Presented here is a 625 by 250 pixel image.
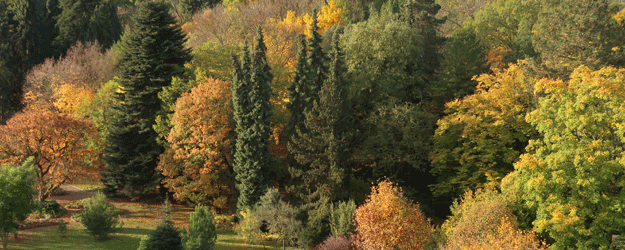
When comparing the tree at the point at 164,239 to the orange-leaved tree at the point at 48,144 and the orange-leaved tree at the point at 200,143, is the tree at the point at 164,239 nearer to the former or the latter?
the orange-leaved tree at the point at 200,143

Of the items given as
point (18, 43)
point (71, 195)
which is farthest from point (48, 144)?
point (18, 43)

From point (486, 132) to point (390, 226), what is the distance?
15847 millimetres

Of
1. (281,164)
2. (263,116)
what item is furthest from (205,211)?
(281,164)

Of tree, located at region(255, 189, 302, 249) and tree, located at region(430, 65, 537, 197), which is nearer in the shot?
tree, located at region(255, 189, 302, 249)

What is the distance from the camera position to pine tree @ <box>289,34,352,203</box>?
135 feet

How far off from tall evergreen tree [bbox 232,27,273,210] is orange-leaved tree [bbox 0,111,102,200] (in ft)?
44.1

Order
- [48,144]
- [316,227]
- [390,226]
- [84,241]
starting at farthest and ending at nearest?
[48,144] < [316,227] < [84,241] < [390,226]

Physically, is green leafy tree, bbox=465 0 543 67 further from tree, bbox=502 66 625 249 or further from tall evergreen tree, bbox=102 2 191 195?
tall evergreen tree, bbox=102 2 191 195

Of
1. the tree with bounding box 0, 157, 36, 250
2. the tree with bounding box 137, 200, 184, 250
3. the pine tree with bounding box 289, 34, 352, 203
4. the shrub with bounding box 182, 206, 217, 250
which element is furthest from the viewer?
the pine tree with bounding box 289, 34, 352, 203

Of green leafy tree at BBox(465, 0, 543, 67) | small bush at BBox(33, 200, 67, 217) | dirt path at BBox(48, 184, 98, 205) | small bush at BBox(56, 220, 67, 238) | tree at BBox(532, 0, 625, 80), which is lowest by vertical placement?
small bush at BBox(56, 220, 67, 238)

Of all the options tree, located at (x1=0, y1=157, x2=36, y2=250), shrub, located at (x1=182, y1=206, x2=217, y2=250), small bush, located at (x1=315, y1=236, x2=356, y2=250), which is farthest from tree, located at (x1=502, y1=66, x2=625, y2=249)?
tree, located at (x1=0, y1=157, x2=36, y2=250)

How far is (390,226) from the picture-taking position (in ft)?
102

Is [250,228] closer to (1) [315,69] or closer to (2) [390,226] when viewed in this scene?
(2) [390,226]

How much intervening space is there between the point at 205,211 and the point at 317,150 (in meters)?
12.1
